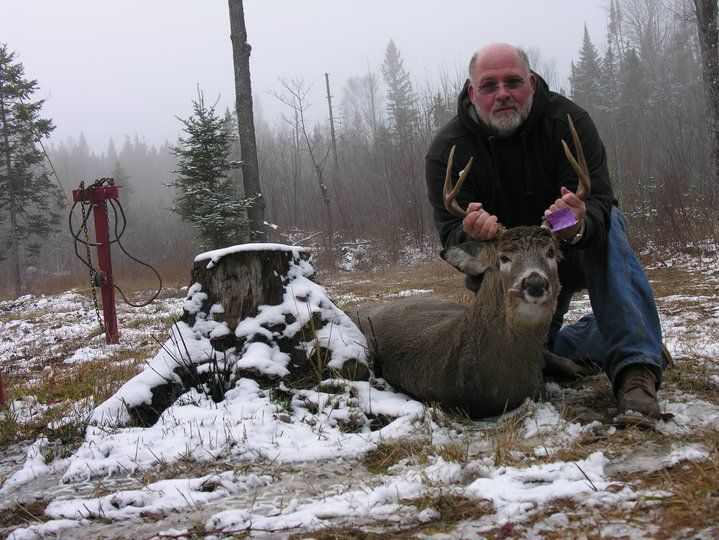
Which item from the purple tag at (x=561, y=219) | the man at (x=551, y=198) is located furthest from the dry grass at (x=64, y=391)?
the purple tag at (x=561, y=219)

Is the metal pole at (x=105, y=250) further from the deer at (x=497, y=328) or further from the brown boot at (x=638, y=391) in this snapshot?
the brown boot at (x=638, y=391)

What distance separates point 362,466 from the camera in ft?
7.10

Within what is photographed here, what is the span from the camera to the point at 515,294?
2506 mm

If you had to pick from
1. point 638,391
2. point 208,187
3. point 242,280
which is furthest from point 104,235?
point 208,187

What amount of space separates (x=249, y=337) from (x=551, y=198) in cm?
195

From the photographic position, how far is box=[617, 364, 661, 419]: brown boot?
2375mm

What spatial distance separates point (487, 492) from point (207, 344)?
2031 millimetres

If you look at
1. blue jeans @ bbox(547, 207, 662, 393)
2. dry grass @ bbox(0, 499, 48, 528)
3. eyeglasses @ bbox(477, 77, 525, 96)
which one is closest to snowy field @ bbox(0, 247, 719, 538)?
dry grass @ bbox(0, 499, 48, 528)

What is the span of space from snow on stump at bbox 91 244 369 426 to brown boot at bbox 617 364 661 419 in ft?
4.48

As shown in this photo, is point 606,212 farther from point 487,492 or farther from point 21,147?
point 21,147

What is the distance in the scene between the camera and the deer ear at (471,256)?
2.84m

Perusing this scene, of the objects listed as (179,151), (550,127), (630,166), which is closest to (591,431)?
(550,127)

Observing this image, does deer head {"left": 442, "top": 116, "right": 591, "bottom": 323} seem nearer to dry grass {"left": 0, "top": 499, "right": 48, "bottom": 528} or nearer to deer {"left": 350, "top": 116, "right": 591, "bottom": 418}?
deer {"left": 350, "top": 116, "right": 591, "bottom": 418}

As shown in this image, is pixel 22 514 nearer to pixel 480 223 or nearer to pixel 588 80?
pixel 480 223
